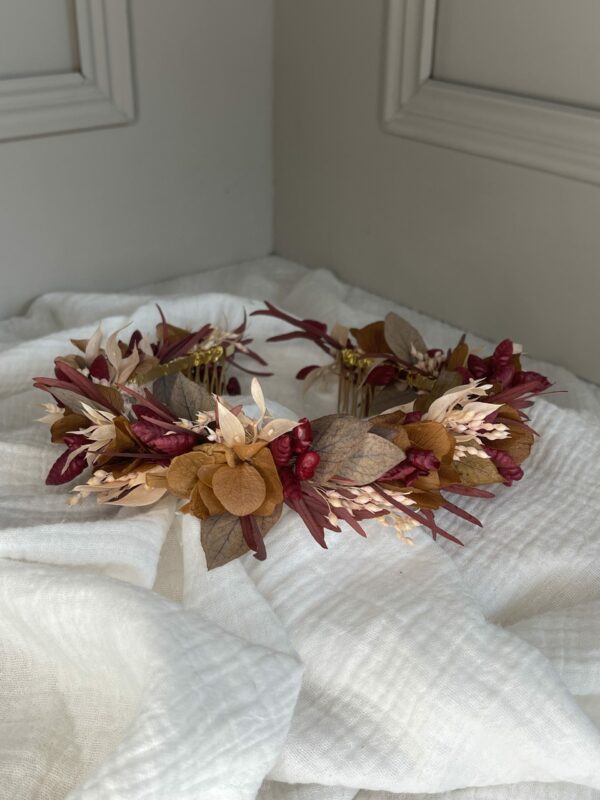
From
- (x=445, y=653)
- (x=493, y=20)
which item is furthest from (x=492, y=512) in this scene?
(x=493, y=20)

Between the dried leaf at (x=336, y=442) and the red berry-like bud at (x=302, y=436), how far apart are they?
0.01m

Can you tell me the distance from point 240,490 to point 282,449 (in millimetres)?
33

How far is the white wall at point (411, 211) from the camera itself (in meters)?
0.76

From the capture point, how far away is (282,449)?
19.5 inches

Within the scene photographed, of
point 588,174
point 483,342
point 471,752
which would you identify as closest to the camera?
point 471,752

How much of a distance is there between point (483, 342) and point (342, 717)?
0.47 metres

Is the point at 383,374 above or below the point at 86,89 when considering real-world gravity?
below

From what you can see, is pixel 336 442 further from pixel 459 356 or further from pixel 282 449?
pixel 459 356

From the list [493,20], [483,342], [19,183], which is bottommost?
[483,342]

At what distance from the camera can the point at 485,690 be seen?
0.42 meters

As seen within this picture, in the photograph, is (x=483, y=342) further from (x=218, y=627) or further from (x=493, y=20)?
(x=218, y=627)

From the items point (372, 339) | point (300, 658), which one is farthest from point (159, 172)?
point (300, 658)

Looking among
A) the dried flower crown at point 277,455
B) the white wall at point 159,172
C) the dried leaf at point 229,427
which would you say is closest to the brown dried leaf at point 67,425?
the dried flower crown at point 277,455

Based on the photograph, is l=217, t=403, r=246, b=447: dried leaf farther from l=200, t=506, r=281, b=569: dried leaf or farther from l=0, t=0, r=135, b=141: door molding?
l=0, t=0, r=135, b=141: door molding
